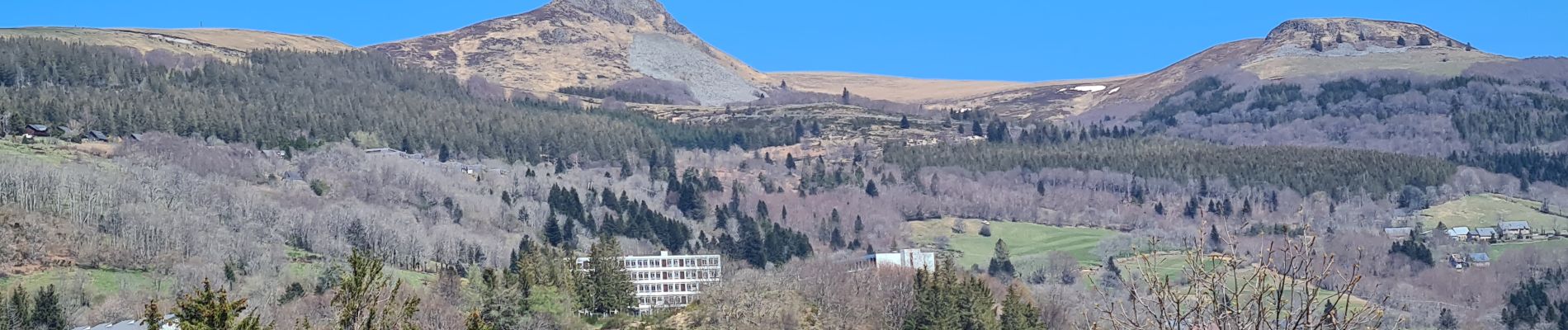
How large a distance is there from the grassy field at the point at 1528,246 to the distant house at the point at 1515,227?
6.12m

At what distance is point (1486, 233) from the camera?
19212 cm

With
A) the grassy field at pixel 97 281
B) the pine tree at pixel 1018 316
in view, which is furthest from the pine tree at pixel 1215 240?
the grassy field at pixel 97 281

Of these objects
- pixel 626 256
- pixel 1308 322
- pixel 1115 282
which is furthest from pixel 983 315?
pixel 1308 322

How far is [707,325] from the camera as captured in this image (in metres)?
108

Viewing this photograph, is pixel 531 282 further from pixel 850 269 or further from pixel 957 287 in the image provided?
A: pixel 850 269

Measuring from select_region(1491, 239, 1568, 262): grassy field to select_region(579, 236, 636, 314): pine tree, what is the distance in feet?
303

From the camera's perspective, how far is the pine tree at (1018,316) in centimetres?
10944

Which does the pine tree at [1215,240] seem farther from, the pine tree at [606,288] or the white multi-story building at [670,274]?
the pine tree at [606,288]

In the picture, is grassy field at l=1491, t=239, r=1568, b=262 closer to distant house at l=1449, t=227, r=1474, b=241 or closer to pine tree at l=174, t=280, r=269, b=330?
distant house at l=1449, t=227, r=1474, b=241

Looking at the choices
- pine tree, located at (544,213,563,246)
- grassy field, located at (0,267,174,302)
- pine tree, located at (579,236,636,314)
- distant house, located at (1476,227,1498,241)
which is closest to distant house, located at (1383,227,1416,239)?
distant house, located at (1476,227,1498,241)

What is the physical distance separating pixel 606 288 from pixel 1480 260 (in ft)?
308

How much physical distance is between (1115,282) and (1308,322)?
481 feet

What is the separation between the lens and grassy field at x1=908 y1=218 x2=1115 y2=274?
579ft

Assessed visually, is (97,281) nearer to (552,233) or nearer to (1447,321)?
(552,233)
